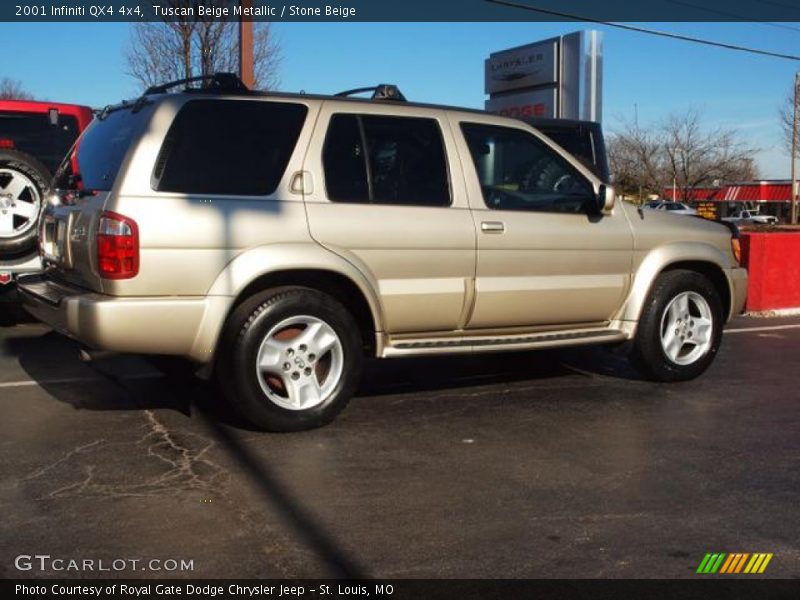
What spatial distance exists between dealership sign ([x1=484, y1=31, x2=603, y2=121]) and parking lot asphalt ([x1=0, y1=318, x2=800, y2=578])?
11247 mm

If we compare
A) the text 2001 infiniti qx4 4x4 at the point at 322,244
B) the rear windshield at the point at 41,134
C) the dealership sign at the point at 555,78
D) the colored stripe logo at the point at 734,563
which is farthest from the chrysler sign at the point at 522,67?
the colored stripe logo at the point at 734,563

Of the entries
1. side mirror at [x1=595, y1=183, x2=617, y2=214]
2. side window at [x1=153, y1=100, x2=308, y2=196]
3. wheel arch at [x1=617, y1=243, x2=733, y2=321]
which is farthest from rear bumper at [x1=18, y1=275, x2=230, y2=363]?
wheel arch at [x1=617, y1=243, x2=733, y2=321]

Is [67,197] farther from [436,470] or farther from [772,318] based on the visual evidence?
[772,318]

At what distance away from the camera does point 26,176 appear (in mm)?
7844

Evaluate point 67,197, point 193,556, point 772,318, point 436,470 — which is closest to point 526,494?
point 436,470

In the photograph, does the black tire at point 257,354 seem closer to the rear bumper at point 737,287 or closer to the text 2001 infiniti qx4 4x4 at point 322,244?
the text 2001 infiniti qx4 4x4 at point 322,244

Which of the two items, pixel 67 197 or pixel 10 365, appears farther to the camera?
pixel 10 365

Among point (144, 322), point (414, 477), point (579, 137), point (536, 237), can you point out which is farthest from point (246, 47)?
point (414, 477)

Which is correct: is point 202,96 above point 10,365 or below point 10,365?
above

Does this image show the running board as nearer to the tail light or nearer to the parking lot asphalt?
the parking lot asphalt

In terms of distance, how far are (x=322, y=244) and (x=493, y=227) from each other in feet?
4.00

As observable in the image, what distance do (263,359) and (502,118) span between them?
2.44 meters
